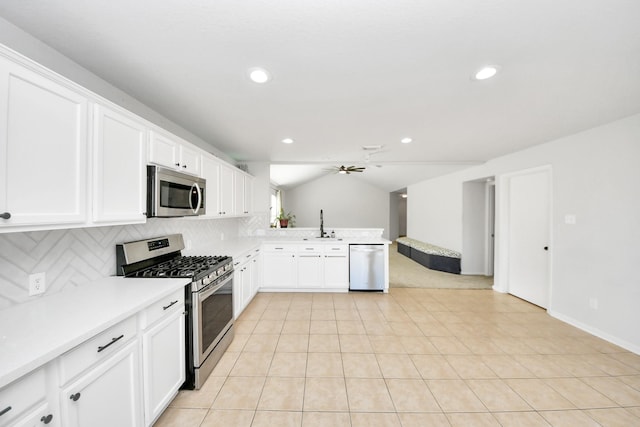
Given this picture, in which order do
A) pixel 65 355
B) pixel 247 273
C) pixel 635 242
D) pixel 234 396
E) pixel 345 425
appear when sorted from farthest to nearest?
pixel 247 273
pixel 635 242
pixel 234 396
pixel 345 425
pixel 65 355

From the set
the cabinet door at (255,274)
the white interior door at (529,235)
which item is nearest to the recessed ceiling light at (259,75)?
the cabinet door at (255,274)

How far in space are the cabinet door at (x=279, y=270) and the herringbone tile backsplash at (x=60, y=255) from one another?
1998 mm

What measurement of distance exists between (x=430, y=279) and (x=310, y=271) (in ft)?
8.77

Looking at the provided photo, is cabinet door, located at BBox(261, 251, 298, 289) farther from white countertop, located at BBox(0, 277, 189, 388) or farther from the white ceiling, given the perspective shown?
white countertop, located at BBox(0, 277, 189, 388)

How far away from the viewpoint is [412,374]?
2.17 metres

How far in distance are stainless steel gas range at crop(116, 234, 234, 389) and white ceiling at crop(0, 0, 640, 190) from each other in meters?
1.39

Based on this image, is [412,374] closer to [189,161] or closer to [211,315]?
[211,315]

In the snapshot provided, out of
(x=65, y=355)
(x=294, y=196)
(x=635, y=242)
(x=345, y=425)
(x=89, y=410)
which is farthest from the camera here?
(x=294, y=196)

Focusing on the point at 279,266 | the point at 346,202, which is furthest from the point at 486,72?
the point at 346,202

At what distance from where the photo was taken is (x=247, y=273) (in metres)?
3.54

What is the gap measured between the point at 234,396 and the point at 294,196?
31.2 feet

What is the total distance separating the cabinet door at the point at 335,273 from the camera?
4277 millimetres

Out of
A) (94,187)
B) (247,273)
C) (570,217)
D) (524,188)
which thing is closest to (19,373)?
(94,187)

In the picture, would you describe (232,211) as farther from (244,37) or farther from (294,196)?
(294,196)
